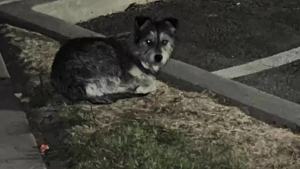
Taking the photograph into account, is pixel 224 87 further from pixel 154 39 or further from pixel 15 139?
pixel 15 139

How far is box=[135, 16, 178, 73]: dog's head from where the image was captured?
222 inches

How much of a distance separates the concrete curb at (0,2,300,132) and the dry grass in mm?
97

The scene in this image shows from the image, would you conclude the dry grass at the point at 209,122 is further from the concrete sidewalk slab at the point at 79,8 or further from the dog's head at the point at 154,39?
the concrete sidewalk slab at the point at 79,8

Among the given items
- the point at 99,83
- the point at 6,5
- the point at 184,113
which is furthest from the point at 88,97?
the point at 6,5

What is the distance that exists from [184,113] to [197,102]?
23cm

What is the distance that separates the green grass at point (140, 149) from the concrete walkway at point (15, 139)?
0.79ft

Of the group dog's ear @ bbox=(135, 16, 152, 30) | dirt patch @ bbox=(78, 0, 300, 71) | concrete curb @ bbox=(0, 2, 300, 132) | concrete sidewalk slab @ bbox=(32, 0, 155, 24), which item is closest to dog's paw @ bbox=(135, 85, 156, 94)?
concrete curb @ bbox=(0, 2, 300, 132)

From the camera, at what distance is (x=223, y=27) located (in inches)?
316

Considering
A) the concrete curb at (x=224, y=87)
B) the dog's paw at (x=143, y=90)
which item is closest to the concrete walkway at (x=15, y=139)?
the dog's paw at (x=143, y=90)

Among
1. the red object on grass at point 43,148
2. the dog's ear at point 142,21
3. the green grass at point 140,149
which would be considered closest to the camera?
the green grass at point 140,149

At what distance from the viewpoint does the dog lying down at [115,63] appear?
18.6ft

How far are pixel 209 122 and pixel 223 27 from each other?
293cm

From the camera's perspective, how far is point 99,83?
575 cm

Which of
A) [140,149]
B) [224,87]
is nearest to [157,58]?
[224,87]
